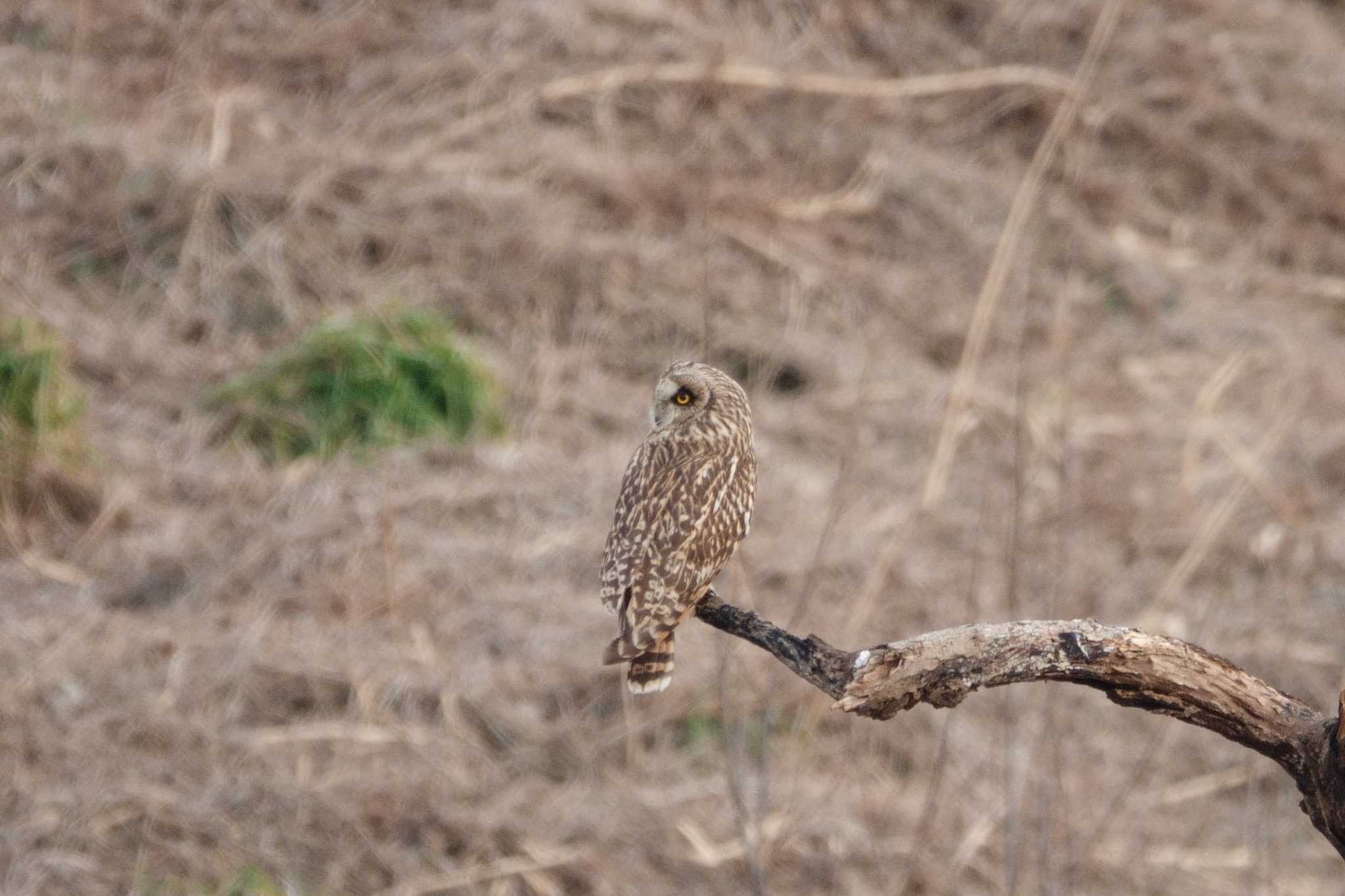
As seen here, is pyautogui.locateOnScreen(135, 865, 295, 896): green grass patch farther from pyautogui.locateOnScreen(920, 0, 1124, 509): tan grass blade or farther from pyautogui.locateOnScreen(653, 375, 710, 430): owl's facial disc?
pyautogui.locateOnScreen(653, 375, 710, 430): owl's facial disc

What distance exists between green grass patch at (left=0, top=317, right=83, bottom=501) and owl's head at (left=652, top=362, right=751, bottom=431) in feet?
14.6

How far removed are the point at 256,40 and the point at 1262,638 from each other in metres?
6.95

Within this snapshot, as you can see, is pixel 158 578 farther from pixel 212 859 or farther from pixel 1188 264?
pixel 1188 264

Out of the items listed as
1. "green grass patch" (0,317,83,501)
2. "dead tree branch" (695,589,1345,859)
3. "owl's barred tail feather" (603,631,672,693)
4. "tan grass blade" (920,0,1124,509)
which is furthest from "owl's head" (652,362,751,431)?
"green grass patch" (0,317,83,501)

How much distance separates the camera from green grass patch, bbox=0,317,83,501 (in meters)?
7.14

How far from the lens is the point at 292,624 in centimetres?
696

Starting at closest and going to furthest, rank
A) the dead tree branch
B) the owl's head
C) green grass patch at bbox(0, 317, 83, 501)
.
→ the dead tree branch, the owl's head, green grass patch at bbox(0, 317, 83, 501)

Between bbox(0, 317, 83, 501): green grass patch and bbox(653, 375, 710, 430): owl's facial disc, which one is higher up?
bbox(653, 375, 710, 430): owl's facial disc

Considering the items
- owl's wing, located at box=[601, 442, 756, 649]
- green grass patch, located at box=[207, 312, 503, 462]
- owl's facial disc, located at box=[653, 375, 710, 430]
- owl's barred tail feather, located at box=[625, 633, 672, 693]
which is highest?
owl's facial disc, located at box=[653, 375, 710, 430]

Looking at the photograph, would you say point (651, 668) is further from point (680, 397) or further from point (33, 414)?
point (33, 414)

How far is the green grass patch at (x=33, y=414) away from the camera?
714 cm

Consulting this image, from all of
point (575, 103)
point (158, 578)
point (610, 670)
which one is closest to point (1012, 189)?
point (575, 103)

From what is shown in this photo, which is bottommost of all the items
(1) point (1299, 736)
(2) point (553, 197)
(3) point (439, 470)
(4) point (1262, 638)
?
(4) point (1262, 638)

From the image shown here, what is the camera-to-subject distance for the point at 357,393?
26.2 feet
